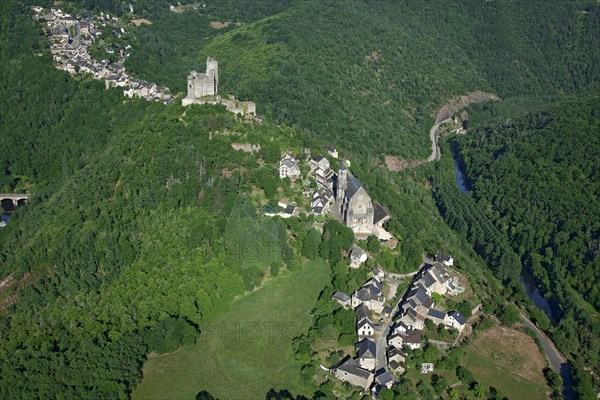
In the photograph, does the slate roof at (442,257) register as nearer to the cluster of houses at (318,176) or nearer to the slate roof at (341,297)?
the cluster of houses at (318,176)

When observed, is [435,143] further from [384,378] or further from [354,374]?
[354,374]

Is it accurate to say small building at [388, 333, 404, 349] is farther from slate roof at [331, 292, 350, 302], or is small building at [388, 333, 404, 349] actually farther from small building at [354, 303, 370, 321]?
slate roof at [331, 292, 350, 302]

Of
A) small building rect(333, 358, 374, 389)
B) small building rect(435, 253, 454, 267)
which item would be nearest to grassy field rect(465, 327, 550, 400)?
small building rect(333, 358, 374, 389)

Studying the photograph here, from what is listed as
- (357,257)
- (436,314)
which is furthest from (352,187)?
(436,314)

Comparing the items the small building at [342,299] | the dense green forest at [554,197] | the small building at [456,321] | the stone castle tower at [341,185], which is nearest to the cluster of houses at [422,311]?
the small building at [456,321]

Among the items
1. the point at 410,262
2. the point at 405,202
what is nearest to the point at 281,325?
the point at 410,262
